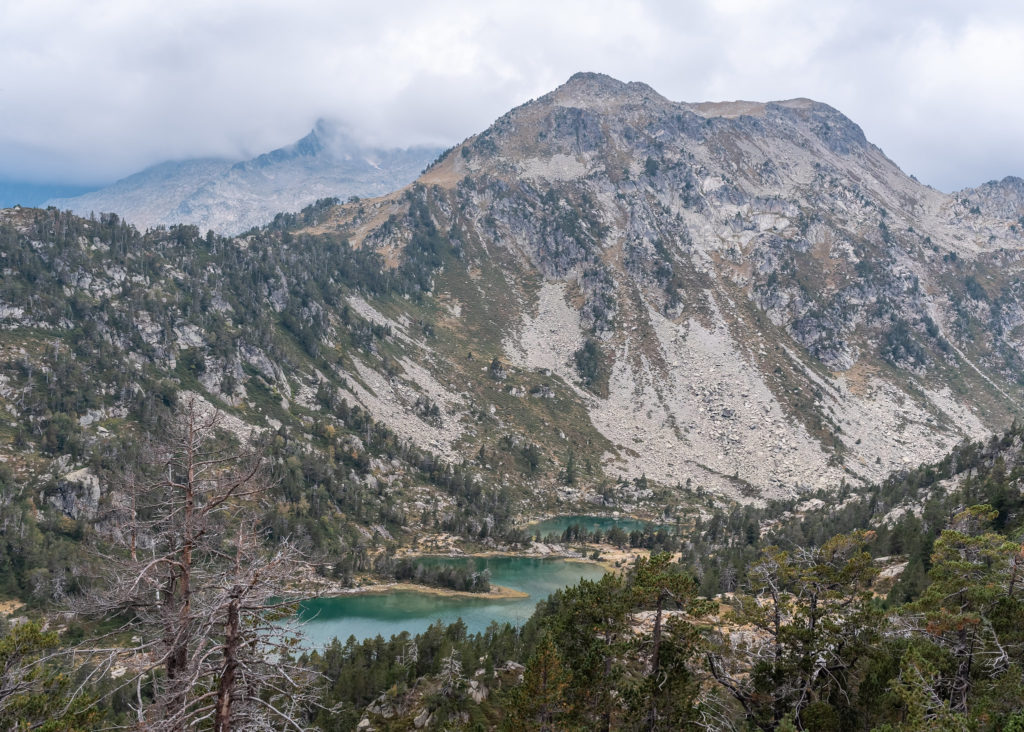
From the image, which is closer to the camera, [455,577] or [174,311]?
[455,577]

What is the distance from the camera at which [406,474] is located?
5148 inches

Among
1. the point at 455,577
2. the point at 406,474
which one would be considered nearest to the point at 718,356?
the point at 406,474

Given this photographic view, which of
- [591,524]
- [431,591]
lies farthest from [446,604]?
[591,524]

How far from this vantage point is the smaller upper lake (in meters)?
132

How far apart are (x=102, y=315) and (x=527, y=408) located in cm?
11172

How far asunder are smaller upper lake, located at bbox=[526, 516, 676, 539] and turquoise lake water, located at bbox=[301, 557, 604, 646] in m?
22.8

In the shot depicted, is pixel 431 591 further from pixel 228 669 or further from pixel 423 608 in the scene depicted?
pixel 228 669

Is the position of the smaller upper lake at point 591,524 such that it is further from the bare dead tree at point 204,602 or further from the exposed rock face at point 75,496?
the bare dead tree at point 204,602

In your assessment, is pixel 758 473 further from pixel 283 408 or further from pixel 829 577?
pixel 829 577

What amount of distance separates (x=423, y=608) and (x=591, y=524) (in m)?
62.0

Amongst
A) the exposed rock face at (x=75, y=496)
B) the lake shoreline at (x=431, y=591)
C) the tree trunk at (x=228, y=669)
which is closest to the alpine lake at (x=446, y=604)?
the lake shoreline at (x=431, y=591)

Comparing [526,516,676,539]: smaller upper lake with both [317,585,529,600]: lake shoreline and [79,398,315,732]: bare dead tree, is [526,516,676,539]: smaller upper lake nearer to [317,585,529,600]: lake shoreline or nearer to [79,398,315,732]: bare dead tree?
[317,585,529,600]: lake shoreline

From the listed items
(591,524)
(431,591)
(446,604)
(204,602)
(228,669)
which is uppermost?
(204,602)

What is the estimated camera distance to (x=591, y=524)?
13825 centimetres
